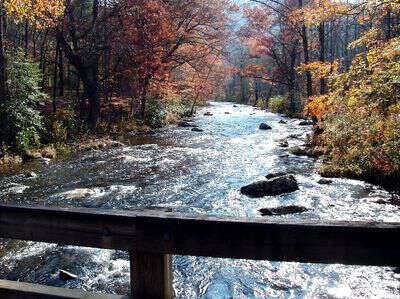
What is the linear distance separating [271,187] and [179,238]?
8511 mm

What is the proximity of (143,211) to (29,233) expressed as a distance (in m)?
0.80

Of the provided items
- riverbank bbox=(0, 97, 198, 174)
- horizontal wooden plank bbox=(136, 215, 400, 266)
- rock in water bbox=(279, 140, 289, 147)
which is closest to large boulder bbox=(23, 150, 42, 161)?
riverbank bbox=(0, 97, 198, 174)

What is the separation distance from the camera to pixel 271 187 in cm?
1041

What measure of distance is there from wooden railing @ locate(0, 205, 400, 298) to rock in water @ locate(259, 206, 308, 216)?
665 centimetres

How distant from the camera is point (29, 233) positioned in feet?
8.15

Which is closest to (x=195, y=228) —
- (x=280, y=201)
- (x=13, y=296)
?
(x=13, y=296)

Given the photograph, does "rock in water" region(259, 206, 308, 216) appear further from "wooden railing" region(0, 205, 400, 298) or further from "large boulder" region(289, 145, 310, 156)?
"large boulder" region(289, 145, 310, 156)

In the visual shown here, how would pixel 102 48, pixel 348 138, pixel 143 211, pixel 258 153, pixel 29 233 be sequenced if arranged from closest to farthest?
1. pixel 143 211
2. pixel 29 233
3. pixel 348 138
4. pixel 258 153
5. pixel 102 48

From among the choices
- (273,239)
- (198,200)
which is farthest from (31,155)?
(273,239)

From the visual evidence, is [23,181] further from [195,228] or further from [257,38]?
[257,38]

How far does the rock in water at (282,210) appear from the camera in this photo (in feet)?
28.2

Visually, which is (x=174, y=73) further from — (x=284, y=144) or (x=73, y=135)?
(x=284, y=144)

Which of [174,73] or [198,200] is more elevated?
[174,73]

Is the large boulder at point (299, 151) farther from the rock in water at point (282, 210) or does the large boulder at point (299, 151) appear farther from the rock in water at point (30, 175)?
the rock in water at point (30, 175)
